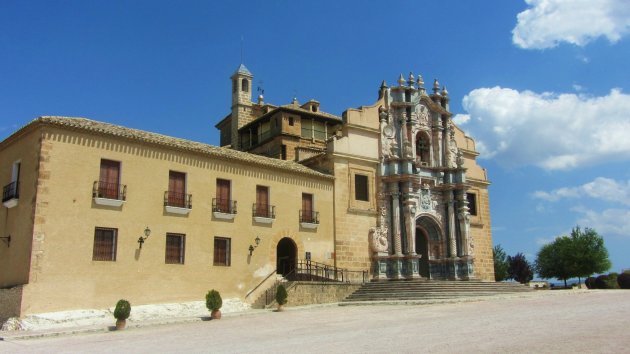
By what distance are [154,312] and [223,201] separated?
562 cm

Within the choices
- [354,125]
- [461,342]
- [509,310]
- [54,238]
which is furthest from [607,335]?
[354,125]

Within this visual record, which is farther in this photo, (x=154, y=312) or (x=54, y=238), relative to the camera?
(x=154, y=312)

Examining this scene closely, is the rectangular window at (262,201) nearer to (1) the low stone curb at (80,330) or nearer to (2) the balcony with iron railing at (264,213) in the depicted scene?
(2) the balcony with iron railing at (264,213)

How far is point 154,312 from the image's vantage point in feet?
69.7

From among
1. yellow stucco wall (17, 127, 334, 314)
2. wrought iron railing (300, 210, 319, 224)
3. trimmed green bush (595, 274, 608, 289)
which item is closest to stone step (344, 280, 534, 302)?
yellow stucco wall (17, 127, 334, 314)

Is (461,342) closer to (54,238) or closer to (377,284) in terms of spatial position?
(54,238)

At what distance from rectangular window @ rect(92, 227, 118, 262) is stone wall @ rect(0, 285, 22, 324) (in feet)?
8.81

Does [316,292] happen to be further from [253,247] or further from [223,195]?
[223,195]

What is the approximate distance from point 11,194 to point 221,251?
826 cm

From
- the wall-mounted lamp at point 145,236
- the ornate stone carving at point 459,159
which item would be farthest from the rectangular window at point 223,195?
the ornate stone carving at point 459,159

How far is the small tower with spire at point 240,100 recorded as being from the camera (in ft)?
135

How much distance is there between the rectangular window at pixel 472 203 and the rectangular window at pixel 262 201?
14791 millimetres

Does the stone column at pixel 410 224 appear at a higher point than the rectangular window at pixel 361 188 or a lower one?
lower

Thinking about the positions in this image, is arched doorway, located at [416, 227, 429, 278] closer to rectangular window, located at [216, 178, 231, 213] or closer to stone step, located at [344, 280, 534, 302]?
stone step, located at [344, 280, 534, 302]
